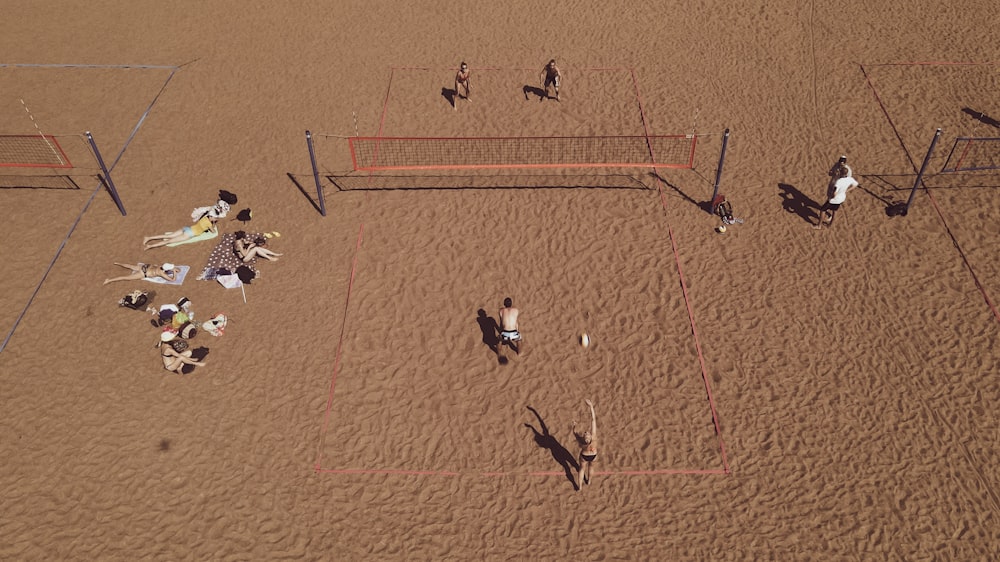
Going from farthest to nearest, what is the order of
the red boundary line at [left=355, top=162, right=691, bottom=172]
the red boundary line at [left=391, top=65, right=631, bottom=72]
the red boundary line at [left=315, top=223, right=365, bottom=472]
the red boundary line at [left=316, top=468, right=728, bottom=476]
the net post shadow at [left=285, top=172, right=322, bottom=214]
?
the red boundary line at [left=391, top=65, right=631, bottom=72]
the net post shadow at [left=285, top=172, right=322, bottom=214]
the red boundary line at [left=355, top=162, right=691, bottom=172]
the red boundary line at [left=315, top=223, right=365, bottom=472]
the red boundary line at [left=316, top=468, right=728, bottom=476]

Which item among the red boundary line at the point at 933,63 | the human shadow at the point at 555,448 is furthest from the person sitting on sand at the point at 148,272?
the red boundary line at the point at 933,63

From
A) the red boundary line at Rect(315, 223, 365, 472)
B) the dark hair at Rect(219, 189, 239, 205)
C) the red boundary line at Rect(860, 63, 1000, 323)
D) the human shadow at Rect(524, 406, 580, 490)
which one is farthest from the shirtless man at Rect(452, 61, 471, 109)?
the red boundary line at Rect(860, 63, 1000, 323)

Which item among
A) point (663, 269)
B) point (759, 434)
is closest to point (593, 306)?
point (663, 269)

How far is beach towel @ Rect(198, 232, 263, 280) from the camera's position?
1450 centimetres

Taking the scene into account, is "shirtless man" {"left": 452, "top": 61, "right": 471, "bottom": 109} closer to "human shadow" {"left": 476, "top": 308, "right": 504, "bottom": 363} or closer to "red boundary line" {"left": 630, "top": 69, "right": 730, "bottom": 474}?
"red boundary line" {"left": 630, "top": 69, "right": 730, "bottom": 474}

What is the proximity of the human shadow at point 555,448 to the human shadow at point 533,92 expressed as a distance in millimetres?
10625

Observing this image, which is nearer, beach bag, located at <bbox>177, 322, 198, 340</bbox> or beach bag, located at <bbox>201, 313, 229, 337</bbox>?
beach bag, located at <bbox>177, 322, 198, 340</bbox>

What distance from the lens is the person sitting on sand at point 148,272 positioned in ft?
46.8

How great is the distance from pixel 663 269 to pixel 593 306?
6.38ft

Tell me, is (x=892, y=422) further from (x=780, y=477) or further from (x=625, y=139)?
(x=625, y=139)

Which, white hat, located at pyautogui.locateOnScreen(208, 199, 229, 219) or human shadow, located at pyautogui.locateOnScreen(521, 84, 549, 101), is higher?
human shadow, located at pyautogui.locateOnScreen(521, 84, 549, 101)

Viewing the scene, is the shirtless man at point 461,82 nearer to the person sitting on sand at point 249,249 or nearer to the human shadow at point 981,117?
the person sitting on sand at point 249,249

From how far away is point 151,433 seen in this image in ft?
39.0

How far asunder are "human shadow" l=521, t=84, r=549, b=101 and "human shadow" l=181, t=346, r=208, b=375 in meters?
11.3
